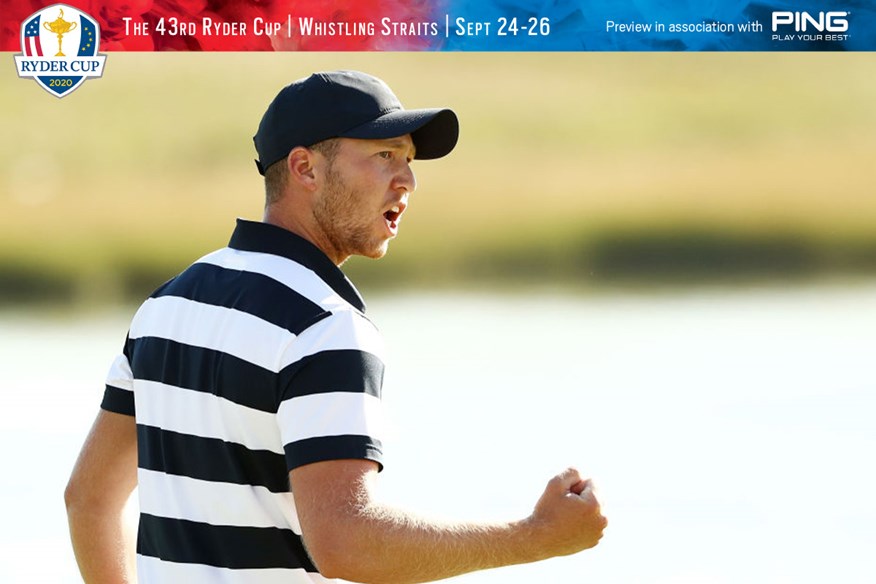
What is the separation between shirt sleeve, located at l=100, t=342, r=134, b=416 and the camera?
1.38 meters

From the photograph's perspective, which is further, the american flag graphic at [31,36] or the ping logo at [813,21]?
the ping logo at [813,21]

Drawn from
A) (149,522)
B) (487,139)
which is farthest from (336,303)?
(487,139)

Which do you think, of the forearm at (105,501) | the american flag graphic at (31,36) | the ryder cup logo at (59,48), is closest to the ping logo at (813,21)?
the ryder cup logo at (59,48)

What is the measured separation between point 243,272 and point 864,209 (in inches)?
140

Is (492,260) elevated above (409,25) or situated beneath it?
situated beneath

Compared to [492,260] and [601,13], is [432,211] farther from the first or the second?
[601,13]

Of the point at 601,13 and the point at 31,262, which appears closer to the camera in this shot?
the point at 601,13

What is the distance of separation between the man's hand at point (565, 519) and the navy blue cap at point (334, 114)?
434mm

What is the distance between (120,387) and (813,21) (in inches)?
120

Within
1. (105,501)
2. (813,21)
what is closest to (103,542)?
(105,501)

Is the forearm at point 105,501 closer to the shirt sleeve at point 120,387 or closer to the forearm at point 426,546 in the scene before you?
the shirt sleeve at point 120,387

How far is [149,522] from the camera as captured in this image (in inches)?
50.7

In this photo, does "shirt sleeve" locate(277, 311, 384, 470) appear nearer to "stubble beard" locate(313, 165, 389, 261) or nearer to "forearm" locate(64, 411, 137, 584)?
"stubble beard" locate(313, 165, 389, 261)

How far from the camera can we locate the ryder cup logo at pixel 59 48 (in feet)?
11.7
